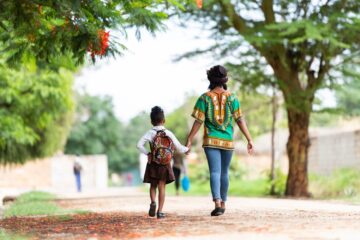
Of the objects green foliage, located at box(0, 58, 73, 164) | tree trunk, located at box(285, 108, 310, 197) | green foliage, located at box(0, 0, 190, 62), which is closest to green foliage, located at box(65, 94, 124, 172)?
green foliage, located at box(0, 58, 73, 164)

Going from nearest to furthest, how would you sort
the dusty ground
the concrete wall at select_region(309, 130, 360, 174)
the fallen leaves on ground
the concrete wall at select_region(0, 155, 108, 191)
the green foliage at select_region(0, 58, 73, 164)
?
the dusty ground, the fallen leaves on ground, the green foliage at select_region(0, 58, 73, 164), the concrete wall at select_region(309, 130, 360, 174), the concrete wall at select_region(0, 155, 108, 191)

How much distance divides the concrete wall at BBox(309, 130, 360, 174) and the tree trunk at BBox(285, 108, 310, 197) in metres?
4.52

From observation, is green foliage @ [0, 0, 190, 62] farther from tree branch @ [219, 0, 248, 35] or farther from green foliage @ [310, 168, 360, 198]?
green foliage @ [310, 168, 360, 198]

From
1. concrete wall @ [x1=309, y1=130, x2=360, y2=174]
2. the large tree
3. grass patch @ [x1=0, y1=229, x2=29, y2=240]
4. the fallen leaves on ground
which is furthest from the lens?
concrete wall @ [x1=309, y1=130, x2=360, y2=174]

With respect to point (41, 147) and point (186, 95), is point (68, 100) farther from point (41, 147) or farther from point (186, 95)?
point (186, 95)

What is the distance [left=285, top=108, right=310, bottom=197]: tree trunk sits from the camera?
21109 millimetres

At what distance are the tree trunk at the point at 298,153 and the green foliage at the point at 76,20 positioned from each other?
10.9 meters

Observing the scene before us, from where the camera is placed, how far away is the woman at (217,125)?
10102mm

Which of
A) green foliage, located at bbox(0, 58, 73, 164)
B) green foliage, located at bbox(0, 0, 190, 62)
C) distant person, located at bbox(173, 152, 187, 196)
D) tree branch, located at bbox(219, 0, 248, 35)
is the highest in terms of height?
tree branch, located at bbox(219, 0, 248, 35)

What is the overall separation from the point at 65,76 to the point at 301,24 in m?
12.4

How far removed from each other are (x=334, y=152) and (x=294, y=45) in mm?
8646

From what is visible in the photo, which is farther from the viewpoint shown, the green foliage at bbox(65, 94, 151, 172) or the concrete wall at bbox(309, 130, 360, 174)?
the green foliage at bbox(65, 94, 151, 172)

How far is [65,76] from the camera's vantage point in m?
27.5

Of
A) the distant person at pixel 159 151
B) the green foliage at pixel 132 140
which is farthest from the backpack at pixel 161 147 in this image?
the green foliage at pixel 132 140
